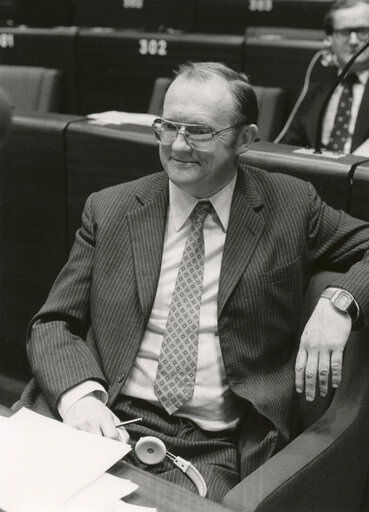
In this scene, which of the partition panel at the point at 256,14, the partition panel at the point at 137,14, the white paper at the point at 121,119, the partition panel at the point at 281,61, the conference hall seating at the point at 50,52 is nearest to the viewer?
the white paper at the point at 121,119

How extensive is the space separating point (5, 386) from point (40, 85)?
1.51 metres

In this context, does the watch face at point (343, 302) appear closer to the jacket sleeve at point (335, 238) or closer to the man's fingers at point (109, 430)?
the jacket sleeve at point (335, 238)

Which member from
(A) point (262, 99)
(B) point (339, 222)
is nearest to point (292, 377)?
(B) point (339, 222)

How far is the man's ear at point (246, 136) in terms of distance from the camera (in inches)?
57.7

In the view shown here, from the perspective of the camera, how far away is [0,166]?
219cm

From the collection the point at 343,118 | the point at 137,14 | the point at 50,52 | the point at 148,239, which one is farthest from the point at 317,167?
the point at 137,14

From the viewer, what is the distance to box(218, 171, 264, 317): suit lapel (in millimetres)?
1386

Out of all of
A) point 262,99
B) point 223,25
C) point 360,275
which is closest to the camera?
point 360,275

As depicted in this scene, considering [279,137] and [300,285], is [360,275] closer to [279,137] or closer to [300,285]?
[300,285]

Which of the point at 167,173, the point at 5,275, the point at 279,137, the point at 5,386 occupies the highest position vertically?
the point at 167,173

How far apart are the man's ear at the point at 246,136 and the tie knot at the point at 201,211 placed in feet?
0.40

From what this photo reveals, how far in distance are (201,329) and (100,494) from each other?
52 centimetres

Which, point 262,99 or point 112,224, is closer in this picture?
point 112,224

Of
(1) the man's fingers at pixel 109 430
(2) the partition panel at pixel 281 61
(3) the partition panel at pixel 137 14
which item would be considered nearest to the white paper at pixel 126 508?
(1) the man's fingers at pixel 109 430
